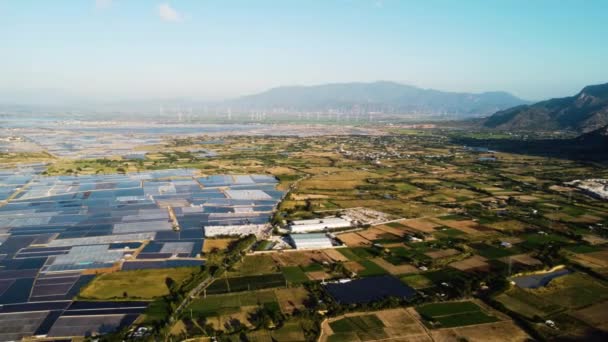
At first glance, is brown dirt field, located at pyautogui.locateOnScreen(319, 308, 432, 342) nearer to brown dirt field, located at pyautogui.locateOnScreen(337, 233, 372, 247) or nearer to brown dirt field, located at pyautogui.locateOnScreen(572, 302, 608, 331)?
brown dirt field, located at pyautogui.locateOnScreen(572, 302, 608, 331)

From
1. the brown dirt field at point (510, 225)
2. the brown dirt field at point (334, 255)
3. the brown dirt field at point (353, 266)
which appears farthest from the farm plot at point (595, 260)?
the brown dirt field at point (334, 255)

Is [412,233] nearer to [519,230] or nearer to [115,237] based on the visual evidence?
[519,230]

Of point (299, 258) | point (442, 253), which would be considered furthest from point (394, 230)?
point (299, 258)

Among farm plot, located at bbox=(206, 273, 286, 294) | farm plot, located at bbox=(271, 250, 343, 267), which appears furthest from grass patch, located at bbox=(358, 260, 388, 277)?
farm plot, located at bbox=(206, 273, 286, 294)

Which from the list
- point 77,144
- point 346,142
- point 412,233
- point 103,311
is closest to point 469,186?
point 412,233

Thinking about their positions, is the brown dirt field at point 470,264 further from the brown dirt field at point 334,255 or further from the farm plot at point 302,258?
the farm plot at point 302,258

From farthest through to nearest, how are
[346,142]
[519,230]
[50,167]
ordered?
[346,142]
[50,167]
[519,230]
